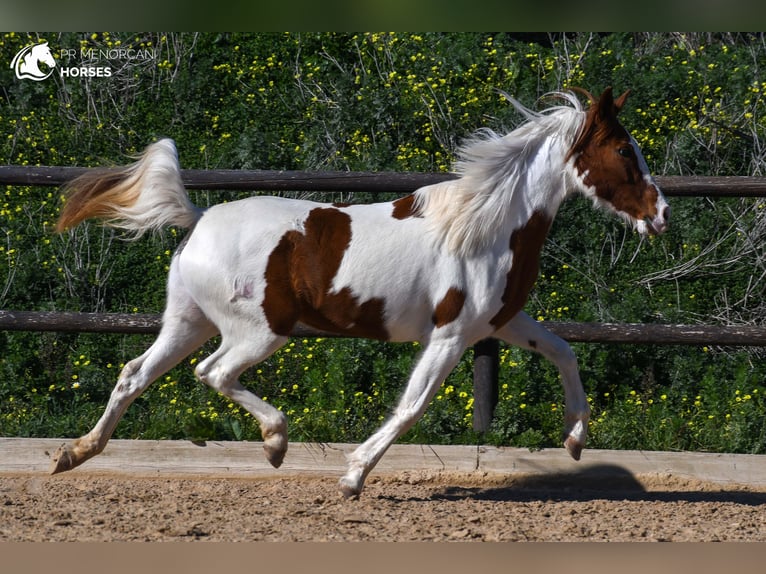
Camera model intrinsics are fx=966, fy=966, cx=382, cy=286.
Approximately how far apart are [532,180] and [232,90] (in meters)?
4.86

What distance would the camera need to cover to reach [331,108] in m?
8.37

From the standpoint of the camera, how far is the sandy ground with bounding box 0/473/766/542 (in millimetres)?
3799

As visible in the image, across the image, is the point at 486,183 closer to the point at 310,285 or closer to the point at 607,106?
the point at 607,106

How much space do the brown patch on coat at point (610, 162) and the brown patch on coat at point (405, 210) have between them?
0.77 metres

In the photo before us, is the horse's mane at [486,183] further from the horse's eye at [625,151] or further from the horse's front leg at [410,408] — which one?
the horse's front leg at [410,408]

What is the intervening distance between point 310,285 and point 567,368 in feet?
4.36

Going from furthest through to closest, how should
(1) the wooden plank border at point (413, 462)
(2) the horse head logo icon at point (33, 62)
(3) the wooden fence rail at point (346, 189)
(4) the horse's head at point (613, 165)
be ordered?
(2) the horse head logo icon at point (33, 62) < (3) the wooden fence rail at point (346, 189) < (1) the wooden plank border at point (413, 462) < (4) the horse's head at point (613, 165)

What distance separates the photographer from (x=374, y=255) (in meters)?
4.37

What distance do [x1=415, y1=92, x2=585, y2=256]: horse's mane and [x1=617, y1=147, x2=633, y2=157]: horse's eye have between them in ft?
0.70

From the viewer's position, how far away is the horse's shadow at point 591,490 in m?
4.88

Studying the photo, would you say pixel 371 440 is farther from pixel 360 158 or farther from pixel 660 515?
pixel 360 158

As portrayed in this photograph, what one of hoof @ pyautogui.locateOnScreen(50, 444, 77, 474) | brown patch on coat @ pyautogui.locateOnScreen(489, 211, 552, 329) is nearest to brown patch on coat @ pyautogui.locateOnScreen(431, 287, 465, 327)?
brown patch on coat @ pyautogui.locateOnScreen(489, 211, 552, 329)

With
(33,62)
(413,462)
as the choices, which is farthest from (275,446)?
(33,62)

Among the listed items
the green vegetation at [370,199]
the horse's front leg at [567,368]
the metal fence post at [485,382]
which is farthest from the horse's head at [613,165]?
the metal fence post at [485,382]
